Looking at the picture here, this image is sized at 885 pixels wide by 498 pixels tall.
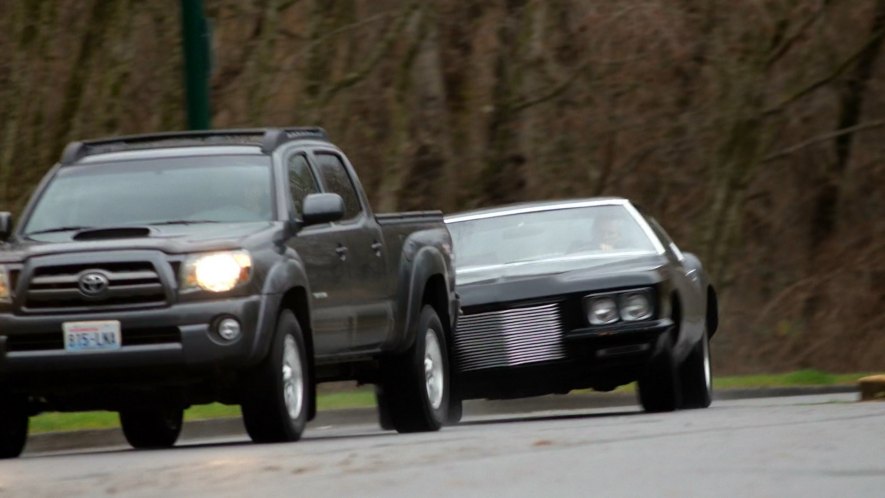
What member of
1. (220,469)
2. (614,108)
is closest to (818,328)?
(614,108)

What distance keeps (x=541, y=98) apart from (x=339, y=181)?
1286 centimetres

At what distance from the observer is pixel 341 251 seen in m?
13.2

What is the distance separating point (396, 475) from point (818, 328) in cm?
2233

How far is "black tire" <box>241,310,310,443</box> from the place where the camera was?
11.9m

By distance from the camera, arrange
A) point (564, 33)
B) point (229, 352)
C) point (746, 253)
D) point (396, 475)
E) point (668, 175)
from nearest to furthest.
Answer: point (396, 475) → point (229, 352) → point (564, 33) → point (668, 175) → point (746, 253)

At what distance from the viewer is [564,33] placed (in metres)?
27.8

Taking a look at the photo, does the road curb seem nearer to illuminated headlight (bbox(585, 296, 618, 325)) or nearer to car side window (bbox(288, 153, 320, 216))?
car side window (bbox(288, 153, 320, 216))

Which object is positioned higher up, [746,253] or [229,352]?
[229,352]

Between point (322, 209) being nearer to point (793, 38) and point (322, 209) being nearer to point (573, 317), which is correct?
point (573, 317)

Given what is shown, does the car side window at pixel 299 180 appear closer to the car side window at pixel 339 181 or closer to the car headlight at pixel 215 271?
the car side window at pixel 339 181

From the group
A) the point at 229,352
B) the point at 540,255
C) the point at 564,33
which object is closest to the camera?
the point at 229,352

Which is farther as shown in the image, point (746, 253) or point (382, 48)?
point (746, 253)

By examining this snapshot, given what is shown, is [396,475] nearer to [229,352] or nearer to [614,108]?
[229,352]

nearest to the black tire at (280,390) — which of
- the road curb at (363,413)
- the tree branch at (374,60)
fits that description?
the road curb at (363,413)
